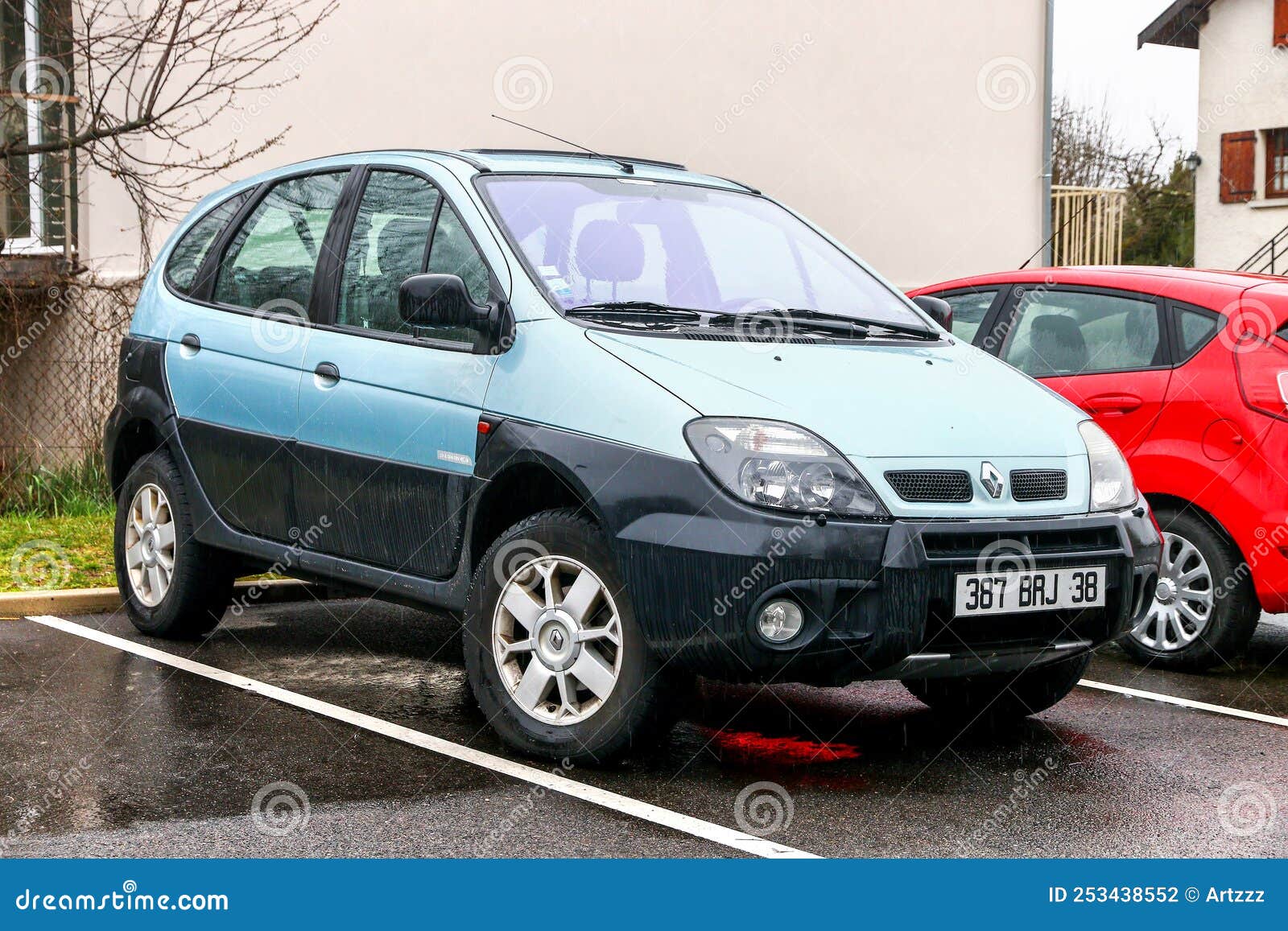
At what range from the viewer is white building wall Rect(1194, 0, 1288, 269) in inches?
1243

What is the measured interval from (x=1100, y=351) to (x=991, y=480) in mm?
2561

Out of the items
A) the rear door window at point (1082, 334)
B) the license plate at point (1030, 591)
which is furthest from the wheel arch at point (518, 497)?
the rear door window at point (1082, 334)

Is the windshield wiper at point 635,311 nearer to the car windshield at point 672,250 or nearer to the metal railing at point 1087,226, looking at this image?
the car windshield at point 672,250

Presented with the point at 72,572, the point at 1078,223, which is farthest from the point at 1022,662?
the point at 1078,223

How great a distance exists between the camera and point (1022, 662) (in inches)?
190

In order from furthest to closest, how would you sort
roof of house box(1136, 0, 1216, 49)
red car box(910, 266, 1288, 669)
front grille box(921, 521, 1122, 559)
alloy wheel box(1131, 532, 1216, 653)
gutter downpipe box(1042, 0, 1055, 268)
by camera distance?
roof of house box(1136, 0, 1216, 49), gutter downpipe box(1042, 0, 1055, 268), alloy wheel box(1131, 532, 1216, 653), red car box(910, 266, 1288, 669), front grille box(921, 521, 1122, 559)

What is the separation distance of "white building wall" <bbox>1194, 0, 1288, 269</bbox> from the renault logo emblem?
2872cm

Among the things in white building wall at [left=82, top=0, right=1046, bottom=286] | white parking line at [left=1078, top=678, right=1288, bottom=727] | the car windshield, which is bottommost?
white parking line at [left=1078, top=678, right=1288, bottom=727]

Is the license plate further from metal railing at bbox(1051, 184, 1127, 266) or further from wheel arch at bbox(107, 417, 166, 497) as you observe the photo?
metal railing at bbox(1051, 184, 1127, 266)

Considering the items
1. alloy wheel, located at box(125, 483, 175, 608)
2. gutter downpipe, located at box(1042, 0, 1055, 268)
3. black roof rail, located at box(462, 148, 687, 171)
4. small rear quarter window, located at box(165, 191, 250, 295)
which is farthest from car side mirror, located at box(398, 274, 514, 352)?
gutter downpipe, located at box(1042, 0, 1055, 268)

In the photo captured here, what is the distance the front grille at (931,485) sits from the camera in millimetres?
4594

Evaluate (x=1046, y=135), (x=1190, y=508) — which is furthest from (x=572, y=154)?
(x=1046, y=135)

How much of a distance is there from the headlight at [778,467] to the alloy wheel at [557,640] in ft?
1.75

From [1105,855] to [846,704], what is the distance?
1.95m
